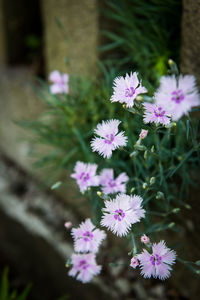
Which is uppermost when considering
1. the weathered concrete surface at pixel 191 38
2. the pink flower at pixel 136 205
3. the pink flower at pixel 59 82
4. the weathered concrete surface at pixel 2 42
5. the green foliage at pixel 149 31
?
the weathered concrete surface at pixel 2 42

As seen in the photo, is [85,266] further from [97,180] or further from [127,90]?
[127,90]

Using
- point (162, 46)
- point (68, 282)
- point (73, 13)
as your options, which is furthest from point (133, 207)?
point (73, 13)

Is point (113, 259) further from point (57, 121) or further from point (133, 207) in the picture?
point (133, 207)

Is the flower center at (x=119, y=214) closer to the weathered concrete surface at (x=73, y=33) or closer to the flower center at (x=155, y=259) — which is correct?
the flower center at (x=155, y=259)

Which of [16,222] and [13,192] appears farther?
[13,192]

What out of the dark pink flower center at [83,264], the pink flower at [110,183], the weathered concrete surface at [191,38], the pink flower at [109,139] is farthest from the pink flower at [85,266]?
the weathered concrete surface at [191,38]

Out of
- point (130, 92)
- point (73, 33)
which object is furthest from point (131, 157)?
point (73, 33)
